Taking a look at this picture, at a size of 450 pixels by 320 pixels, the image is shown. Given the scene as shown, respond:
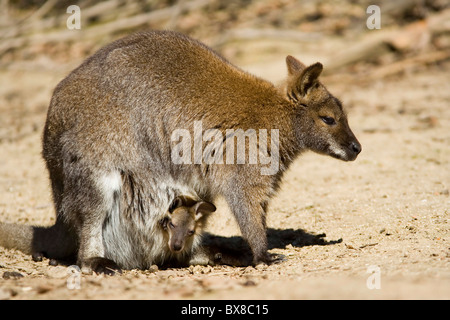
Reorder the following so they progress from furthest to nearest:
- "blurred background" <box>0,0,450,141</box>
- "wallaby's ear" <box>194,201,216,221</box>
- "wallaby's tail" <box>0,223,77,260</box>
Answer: "blurred background" <box>0,0,450,141</box> → "wallaby's tail" <box>0,223,77,260</box> → "wallaby's ear" <box>194,201,216,221</box>

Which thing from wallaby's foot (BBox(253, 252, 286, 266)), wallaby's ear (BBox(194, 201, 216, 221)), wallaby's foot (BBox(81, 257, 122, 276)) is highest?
wallaby's ear (BBox(194, 201, 216, 221))

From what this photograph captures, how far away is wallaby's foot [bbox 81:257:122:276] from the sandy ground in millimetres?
126

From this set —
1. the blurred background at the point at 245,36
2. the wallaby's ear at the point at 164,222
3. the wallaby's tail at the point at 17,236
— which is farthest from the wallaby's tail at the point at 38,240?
the blurred background at the point at 245,36

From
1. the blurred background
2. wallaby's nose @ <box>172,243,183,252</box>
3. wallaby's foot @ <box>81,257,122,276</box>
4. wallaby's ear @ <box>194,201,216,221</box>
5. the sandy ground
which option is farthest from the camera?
the blurred background

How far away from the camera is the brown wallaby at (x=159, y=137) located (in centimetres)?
466

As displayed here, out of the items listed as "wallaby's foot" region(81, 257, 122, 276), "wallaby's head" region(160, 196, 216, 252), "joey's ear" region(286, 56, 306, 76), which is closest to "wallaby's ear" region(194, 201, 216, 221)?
"wallaby's head" region(160, 196, 216, 252)

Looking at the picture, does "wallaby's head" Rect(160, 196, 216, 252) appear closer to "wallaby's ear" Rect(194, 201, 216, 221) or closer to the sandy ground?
"wallaby's ear" Rect(194, 201, 216, 221)

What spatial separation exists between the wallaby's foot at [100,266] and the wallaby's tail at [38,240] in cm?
63

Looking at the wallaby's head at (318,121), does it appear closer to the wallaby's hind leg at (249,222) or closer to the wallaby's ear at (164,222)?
the wallaby's hind leg at (249,222)

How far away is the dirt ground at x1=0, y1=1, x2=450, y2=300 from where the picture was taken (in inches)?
145

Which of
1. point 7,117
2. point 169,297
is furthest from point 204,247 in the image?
point 7,117

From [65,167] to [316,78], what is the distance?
223cm

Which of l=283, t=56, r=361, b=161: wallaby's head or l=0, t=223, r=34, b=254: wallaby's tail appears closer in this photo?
l=283, t=56, r=361, b=161: wallaby's head

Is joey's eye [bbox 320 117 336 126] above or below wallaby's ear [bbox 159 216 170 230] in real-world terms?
above
